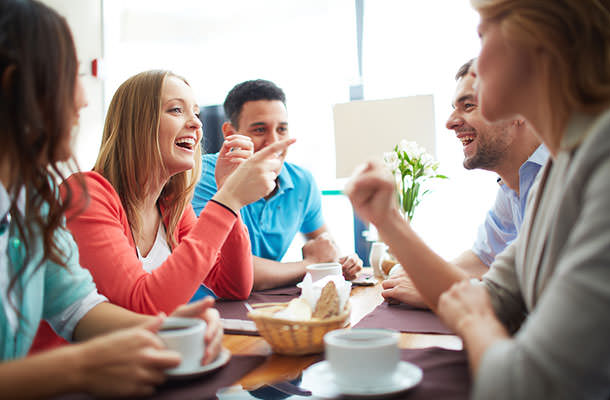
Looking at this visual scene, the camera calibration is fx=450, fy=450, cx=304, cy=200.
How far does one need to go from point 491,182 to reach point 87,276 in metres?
2.43

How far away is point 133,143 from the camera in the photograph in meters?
1.44

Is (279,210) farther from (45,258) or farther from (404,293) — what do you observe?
(45,258)

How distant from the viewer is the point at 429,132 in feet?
8.05

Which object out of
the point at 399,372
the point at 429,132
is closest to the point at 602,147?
the point at 399,372

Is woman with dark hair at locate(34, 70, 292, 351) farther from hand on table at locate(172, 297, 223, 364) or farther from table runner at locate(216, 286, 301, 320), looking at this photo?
hand on table at locate(172, 297, 223, 364)

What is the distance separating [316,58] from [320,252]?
76.7 inches

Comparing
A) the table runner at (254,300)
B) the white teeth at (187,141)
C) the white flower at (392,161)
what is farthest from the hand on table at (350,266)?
the white teeth at (187,141)

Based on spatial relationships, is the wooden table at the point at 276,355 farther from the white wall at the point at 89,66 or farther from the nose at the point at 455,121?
the white wall at the point at 89,66

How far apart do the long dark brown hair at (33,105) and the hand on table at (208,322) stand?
280mm

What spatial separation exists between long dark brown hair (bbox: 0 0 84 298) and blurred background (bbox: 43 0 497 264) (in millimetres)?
1943

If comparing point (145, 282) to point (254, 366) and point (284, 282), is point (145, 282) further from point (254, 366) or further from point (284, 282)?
point (284, 282)

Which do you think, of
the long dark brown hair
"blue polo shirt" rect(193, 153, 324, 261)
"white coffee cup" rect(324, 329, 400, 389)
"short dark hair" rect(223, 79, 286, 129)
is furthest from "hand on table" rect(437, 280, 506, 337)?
"short dark hair" rect(223, 79, 286, 129)

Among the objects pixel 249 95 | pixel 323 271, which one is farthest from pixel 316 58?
pixel 323 271

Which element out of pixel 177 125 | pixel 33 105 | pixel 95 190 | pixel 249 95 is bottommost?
pixel 95 190
